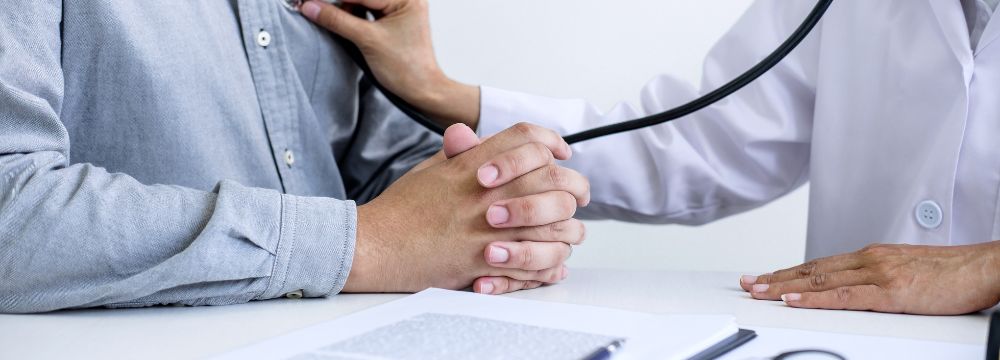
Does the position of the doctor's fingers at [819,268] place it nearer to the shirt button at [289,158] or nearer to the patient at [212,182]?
the patient at [212,182]

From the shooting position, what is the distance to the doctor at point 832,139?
0.75m

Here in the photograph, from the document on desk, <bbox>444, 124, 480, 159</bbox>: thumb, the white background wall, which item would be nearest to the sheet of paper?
the document on desk

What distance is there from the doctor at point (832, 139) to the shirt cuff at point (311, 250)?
134 mm

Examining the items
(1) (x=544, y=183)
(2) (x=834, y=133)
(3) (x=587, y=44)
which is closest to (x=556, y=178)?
(1) (x=544, y=183)

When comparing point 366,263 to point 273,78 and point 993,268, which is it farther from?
point 993,268

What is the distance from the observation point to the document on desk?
1.71 ft

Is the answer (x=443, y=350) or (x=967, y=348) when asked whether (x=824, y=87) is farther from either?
(x=443, y=350)

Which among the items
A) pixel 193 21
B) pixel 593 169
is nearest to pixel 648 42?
pixel 593 169

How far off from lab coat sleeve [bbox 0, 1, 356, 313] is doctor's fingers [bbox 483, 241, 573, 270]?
0.39 feet

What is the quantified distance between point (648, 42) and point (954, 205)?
3.14ft

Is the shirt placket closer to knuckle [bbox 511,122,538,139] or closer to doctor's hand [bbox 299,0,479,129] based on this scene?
doctor's hand [bbox 299,0,479,129]

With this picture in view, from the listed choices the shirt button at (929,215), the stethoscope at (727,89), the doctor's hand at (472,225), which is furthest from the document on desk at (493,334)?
the shirt button at (929,215)

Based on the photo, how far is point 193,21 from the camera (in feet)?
3.01

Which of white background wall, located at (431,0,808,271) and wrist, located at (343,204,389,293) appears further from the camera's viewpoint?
white background wall, located at (431,0,808,271)
